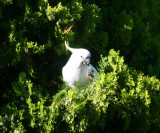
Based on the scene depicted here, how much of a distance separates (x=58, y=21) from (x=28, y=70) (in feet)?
2.48

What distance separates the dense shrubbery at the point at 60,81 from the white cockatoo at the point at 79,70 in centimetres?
9

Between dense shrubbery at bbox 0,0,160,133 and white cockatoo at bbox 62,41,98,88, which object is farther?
white cockatoo at bbox 62,41,98,88

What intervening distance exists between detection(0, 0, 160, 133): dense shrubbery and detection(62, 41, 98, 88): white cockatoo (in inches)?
3.5

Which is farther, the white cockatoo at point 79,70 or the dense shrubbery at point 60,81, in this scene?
the white cockatoo at point 79,70

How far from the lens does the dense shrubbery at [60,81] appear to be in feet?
8.89

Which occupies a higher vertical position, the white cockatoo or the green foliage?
the white cockatoo

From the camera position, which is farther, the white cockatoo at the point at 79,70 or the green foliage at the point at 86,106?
the white cockatoo at the point at 79,70

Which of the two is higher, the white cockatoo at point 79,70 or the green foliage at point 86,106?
the white cockatoo at point 79,70

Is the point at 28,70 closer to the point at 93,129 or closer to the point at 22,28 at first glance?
the point at 22,28

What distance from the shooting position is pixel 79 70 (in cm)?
282

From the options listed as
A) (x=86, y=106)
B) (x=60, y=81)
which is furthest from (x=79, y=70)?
(x=60, y=81)

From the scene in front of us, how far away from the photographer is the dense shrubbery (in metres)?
2.71

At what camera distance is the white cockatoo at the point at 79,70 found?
9.23 ft

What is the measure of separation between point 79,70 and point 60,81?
67 cm
